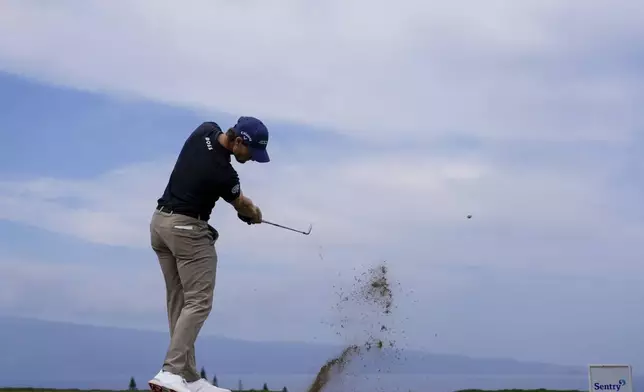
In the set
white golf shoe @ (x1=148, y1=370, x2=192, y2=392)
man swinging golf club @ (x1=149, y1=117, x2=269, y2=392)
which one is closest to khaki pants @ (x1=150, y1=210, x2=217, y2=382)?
man swinging golf club @ (x1=149, y1=117, x2=269, y2=392)

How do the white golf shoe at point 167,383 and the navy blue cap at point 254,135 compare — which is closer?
the white golf shoe at point 167,383

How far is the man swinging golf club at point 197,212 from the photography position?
11.0 meters

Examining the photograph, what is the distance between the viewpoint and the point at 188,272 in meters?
11.2

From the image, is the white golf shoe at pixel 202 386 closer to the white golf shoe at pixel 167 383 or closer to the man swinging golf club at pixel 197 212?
the man swinging golf club at pixel 197 212

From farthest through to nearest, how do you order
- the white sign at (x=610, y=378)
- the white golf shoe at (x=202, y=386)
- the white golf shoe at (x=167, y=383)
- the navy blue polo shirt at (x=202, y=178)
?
1. the white golf shoe at (x=202, y=386)
2. the navy blue polo shirt at (x=202, y=178)
3. the white sign at (x=610, y=378)
4. the white golf shoe at (x=167, y=383)

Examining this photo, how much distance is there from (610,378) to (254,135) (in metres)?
4.39

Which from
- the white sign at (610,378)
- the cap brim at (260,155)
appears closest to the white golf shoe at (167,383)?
the cap brim at (260,155)

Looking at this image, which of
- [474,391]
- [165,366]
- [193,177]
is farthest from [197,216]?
[474,391]

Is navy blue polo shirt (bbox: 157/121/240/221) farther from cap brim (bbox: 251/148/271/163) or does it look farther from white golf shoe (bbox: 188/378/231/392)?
white golf shoe (bbox: 188/378/231/392)

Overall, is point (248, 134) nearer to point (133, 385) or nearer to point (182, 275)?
→ point (182, 275)

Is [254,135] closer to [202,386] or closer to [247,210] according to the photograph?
[247,210]

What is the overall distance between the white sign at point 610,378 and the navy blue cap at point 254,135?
4.02 metres

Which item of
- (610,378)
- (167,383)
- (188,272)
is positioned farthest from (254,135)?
(610,378)

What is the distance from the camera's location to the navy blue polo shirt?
11039 mm
